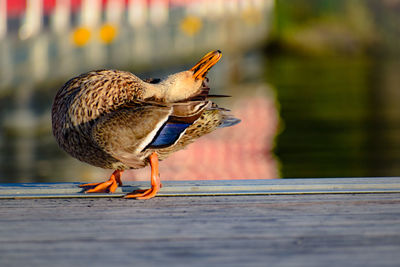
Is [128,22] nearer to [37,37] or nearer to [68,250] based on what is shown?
[37,37]

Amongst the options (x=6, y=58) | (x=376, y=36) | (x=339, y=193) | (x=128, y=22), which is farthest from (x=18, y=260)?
(x=376, y=36)

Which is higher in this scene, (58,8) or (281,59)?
(58,8)

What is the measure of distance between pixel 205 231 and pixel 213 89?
26.8 metres

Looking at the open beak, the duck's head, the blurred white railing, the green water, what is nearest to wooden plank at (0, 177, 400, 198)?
the duck's head

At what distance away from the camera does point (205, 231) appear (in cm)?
387

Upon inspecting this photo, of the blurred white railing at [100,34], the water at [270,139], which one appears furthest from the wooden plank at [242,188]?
the blurred white railing at [100,34]

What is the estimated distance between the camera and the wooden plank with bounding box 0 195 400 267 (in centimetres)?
349

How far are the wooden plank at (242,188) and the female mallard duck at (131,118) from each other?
0.14 m

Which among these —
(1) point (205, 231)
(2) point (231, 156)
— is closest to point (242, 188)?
(1) point (205, 231)

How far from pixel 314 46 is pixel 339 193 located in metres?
44.4

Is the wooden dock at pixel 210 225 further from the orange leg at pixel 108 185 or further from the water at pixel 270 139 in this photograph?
the water at pixel 270 139

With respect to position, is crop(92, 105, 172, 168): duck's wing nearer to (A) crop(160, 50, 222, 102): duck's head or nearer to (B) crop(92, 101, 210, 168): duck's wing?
(B) crop(92, 101, 210, 168): duck's wing

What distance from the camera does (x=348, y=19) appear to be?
54.7 metres

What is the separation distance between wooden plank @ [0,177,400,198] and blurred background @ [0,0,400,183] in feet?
26.2
